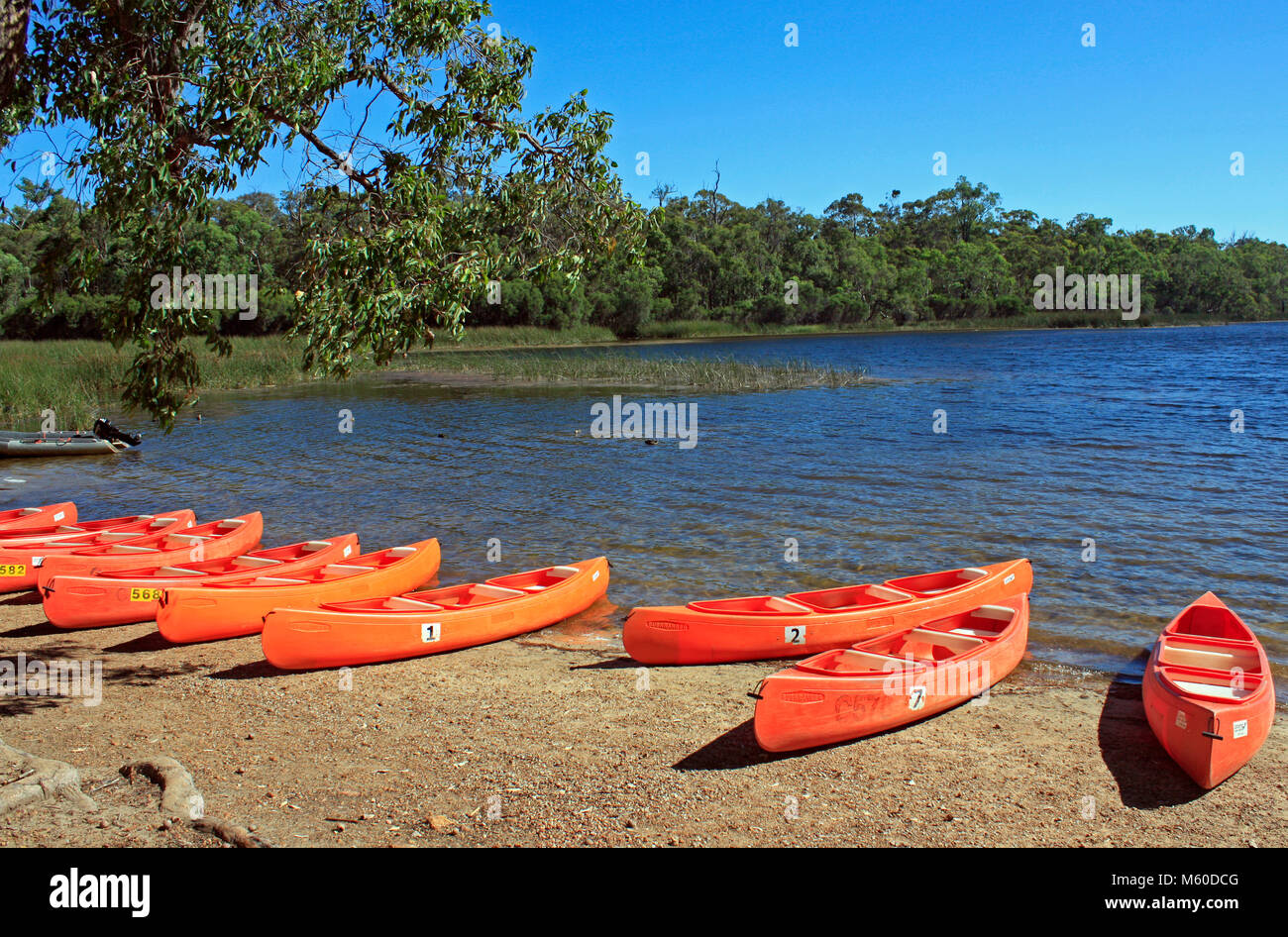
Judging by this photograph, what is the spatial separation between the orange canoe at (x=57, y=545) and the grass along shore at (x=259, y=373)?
41.3ft

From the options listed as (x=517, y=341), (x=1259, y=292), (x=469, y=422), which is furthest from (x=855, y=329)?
(x=469, y=422)

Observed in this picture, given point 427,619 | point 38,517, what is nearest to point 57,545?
point 38,517

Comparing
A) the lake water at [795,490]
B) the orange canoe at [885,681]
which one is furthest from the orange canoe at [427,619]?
the orange canoe at [885,681]

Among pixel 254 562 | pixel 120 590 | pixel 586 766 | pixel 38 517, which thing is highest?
pixel 38 517

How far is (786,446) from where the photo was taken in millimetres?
21672

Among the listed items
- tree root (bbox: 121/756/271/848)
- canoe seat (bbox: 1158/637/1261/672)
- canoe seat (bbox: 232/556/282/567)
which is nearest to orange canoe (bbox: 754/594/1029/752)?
canoe seat (bbox: 1158/637/1261/672)

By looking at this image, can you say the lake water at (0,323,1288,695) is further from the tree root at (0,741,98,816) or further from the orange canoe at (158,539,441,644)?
the tree root at (0,741,98,816)

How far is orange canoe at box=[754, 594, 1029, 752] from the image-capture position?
6.27m

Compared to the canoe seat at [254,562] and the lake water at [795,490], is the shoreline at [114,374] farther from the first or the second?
the canoe seat at [254,562]

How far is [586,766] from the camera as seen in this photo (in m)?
6.08

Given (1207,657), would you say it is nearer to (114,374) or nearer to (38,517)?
(38,517)

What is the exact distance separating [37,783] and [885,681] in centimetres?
525

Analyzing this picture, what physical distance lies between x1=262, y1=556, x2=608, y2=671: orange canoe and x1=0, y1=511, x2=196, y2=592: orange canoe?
3.98 metres
